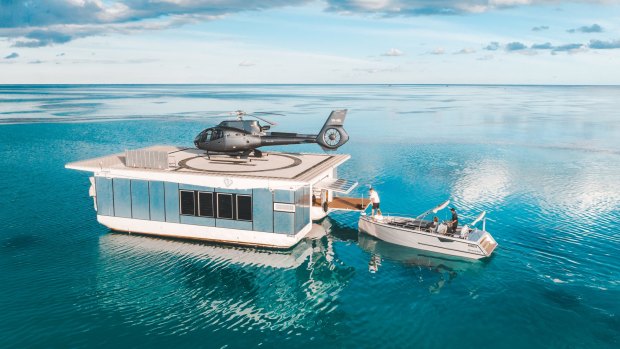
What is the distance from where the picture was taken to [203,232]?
35.0 m

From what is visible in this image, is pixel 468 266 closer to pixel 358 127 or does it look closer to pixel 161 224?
pixel 161 224

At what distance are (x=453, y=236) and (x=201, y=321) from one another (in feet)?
63.9

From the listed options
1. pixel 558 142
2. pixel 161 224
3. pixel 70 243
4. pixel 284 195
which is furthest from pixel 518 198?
pixel 558 142

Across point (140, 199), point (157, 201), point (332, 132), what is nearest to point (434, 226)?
point (332, 132)

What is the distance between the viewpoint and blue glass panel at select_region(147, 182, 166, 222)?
35.3 metres

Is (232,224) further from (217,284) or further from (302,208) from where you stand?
(217,284)

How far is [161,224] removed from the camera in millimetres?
35812

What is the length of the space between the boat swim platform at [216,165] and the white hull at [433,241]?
7.08 meters

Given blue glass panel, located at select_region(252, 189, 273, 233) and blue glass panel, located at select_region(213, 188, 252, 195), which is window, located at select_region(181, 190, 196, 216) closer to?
blue glass panel, located at select_region(213, 188, 252, 195)

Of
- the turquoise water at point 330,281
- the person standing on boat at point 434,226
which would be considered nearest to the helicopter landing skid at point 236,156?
the turquoise water at point 330,281

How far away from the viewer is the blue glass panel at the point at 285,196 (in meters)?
32.5

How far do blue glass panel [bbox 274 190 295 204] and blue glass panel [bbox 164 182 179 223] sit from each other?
8.40 meters

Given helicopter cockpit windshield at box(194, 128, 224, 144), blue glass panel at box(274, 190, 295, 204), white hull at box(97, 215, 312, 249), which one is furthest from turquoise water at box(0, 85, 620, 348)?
helicopter cockpit windshield at box(194, 128, 224, 144)

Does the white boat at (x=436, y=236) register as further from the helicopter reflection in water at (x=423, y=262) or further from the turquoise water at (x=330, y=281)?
the turquoise water at (x=330, y=281)
